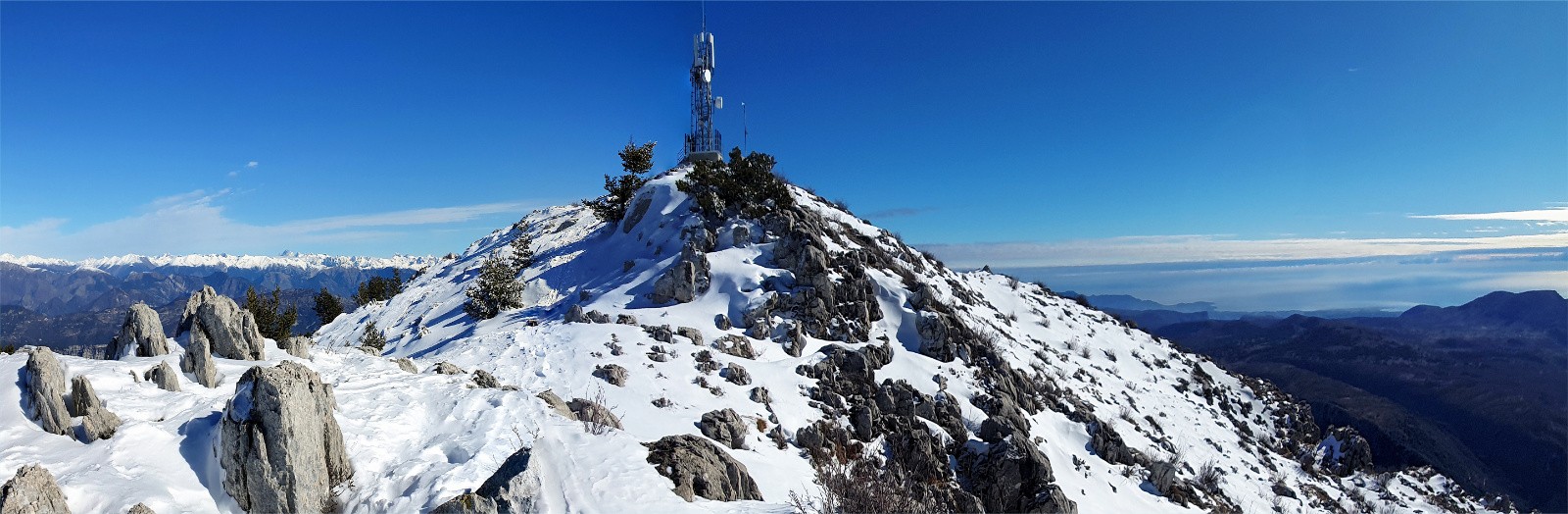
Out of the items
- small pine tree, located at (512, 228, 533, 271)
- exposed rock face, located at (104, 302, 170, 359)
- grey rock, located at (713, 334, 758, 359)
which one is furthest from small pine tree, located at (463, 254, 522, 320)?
exposed rock face, located at (104, 302, 170, 359)

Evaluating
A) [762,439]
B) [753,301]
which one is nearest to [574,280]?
[753,301]

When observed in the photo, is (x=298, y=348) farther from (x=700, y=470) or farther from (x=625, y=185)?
(x=625, y=185)

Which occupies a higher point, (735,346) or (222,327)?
(222,327)

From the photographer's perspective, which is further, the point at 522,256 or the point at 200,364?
the point at 522,256

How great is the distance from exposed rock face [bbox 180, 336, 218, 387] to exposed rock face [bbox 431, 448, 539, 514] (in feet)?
20.1

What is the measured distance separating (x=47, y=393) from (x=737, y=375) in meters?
12.5

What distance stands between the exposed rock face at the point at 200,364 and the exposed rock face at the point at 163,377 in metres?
0.50

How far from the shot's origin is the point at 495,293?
23891mm

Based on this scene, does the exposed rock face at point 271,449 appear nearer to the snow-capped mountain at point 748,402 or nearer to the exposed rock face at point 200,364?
the snow-capped mountain at point 748,402

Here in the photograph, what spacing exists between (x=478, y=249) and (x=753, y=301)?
38628 mm

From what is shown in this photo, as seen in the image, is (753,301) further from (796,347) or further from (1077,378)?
(1077,378)

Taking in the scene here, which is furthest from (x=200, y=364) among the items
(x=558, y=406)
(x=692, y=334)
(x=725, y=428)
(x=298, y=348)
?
(x=692, y=334)

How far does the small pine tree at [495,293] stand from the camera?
23844 mm

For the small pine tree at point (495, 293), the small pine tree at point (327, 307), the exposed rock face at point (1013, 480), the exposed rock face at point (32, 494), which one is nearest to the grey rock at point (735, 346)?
the exposed rock face at point (1013, 480)
